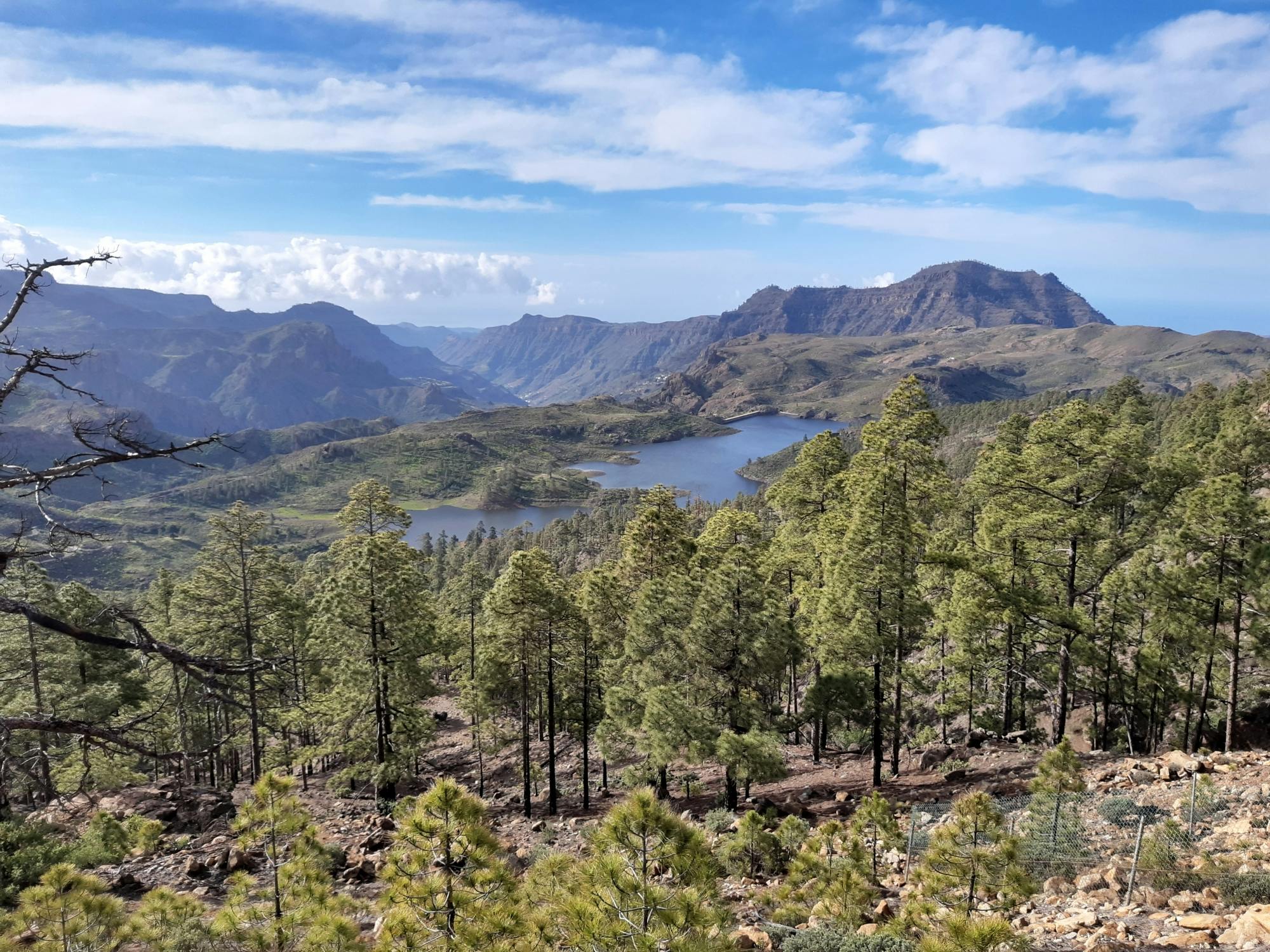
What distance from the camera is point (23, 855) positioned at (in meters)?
15.8

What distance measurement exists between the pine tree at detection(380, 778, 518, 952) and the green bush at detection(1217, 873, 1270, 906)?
11.2 meters

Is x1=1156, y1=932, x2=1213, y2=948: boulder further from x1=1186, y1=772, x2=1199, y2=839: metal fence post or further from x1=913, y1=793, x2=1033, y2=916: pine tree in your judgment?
x1=1186, y1=772, x2=1199, y2=839: metal fence post

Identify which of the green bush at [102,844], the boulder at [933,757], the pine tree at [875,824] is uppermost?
the pine tree at [875,824]

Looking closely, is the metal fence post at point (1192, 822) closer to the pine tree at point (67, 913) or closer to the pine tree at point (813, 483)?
the pine tree at point (813, 483)

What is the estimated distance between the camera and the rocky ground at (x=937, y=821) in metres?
10.9

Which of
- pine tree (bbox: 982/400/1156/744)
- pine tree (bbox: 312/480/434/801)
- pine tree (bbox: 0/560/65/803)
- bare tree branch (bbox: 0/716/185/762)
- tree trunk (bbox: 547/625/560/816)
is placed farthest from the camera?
tree trunk (bbox: 547/625/560/816)

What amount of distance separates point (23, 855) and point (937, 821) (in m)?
21.5

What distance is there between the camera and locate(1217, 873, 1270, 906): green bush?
1081cm

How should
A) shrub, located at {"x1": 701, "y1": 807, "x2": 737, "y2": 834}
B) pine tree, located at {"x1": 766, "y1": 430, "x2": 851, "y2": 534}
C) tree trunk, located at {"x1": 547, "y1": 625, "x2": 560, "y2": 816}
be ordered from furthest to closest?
pine tree, located at {"x1": 766, "y1": 430, "x2": 851, "y2": 534}, tree trunk, located at {"x1": 547, "y1": 625, "x2": 560, "y2": 816}, shrub, located at {"x1": 701, "y1": 807, "x2": 737, "y2": 834}

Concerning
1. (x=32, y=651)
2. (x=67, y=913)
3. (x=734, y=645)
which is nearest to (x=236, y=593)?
(x=32, y=651)

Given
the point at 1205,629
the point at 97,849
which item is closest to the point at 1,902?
the point at 97,849

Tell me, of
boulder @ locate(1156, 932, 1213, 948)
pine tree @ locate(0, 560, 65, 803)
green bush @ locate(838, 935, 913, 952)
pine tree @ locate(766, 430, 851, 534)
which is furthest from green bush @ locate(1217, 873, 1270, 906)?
pine tree @ locate(0, 560, 65, 803)

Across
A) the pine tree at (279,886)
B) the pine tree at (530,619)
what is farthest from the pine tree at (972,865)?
the pine tree at (530,619)

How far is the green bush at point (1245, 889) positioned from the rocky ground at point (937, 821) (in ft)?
0.48
